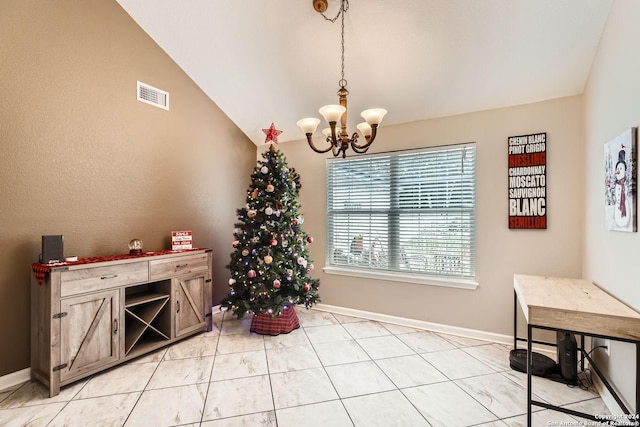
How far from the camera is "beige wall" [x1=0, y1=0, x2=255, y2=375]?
7.58 ft

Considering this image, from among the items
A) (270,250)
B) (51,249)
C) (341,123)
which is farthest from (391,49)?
(51,249)

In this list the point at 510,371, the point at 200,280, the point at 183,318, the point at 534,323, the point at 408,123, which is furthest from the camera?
the point at 408,123

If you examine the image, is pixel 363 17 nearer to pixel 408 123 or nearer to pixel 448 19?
pixel 448 19

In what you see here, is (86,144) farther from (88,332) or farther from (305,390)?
(305,390)

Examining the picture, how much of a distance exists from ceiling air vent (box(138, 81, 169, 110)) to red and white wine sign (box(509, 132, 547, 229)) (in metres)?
3.78

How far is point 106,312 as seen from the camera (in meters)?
2.46

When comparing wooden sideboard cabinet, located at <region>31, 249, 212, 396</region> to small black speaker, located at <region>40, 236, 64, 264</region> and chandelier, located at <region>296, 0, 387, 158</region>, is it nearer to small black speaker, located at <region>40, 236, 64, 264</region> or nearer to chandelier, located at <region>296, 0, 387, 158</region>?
small black speaker, located at <region>40, 236, 64, 264</region>

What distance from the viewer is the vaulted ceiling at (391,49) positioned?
2379mm

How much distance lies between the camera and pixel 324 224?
4164 mm

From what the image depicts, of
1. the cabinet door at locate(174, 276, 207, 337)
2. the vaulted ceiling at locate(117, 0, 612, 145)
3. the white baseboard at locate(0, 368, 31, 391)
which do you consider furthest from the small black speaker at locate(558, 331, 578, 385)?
the white baseboard at locate(0, 368, 31, 391)

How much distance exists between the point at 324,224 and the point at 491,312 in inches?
87.6

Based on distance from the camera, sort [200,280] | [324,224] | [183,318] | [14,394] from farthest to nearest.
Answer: [324,224] → [200,280] → [183,318] → [14,394]

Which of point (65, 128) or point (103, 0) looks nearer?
point (65, 128)

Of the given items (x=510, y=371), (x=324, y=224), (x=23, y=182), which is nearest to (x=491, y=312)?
(x=510, y=371)
